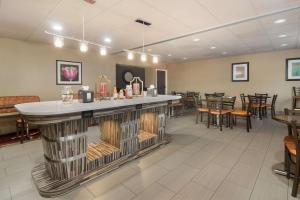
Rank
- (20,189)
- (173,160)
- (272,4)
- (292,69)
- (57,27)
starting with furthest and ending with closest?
(292,69), (57,27), (173,160), (272,4), (20,189)

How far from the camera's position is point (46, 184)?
2.05m

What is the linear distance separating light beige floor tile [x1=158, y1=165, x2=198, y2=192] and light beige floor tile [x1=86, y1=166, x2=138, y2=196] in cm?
51

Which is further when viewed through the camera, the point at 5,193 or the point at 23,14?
the point at 23,14

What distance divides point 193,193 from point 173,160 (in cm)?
86

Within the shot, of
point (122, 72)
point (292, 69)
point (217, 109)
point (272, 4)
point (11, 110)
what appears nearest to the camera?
point (272, 4)

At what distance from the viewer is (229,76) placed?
7.66 metres

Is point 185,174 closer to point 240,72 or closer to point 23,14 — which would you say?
point 23,14

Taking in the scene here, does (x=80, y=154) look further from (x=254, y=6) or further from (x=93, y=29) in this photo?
(x=254, y=6)

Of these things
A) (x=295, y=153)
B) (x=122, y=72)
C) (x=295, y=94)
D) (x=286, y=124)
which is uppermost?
(x=122, y=72)

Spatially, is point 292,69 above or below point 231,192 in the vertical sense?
above

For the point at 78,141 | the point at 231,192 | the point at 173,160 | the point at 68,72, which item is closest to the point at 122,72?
the point at 68,72

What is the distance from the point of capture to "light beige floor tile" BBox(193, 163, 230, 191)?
2115 mm

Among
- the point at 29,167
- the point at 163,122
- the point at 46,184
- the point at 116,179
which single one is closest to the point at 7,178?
the point at 29,167

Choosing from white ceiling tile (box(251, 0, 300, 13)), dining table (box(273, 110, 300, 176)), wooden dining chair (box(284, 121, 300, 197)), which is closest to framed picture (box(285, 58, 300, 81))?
white ceiling tile (box(251, 0, 300, 13))
